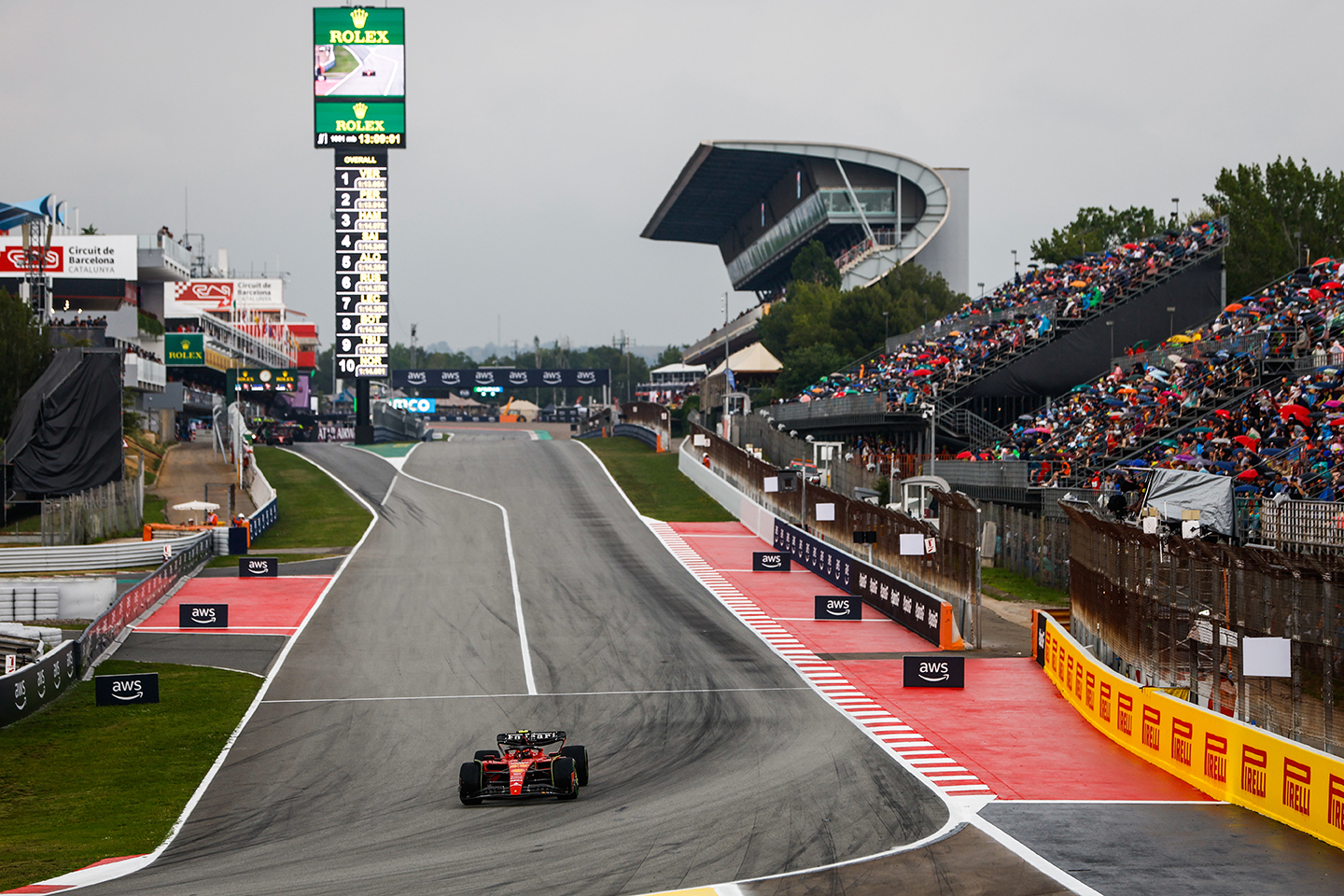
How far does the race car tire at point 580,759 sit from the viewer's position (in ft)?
60.3

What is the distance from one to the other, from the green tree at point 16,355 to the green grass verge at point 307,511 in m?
11.8

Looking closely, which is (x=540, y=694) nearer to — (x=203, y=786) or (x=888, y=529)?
(x=203, y=786)

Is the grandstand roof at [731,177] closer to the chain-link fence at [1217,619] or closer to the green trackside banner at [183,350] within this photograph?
the green trackside banner at [183,350]

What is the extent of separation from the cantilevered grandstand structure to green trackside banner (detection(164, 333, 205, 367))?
4794cm

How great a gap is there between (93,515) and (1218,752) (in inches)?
1606

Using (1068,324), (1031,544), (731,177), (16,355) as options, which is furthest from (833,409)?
(731,177)

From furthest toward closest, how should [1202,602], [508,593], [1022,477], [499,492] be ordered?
[499,492] → [1022,477] → [508,593] → [1202,602]

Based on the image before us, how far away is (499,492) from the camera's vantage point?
197ft

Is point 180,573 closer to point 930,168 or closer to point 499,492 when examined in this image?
point 499,492

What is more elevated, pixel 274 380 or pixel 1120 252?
pixel 1120 252

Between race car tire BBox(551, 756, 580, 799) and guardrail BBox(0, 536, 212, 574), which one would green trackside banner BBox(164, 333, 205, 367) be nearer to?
guardrail BBox(0, 536, 212, 574)

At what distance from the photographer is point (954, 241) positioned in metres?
114

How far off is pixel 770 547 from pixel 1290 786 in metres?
33.1

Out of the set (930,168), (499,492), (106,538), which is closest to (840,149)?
(930,168)
